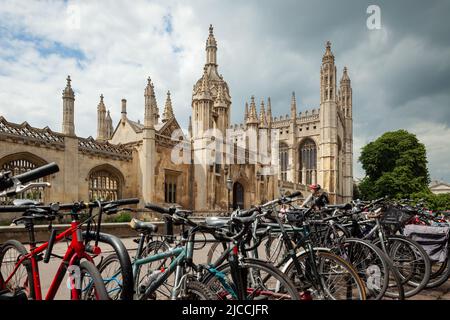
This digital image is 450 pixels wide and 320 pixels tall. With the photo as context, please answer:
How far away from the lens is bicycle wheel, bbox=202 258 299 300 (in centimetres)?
231

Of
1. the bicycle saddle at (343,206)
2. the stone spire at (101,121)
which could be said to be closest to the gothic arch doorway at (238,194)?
the stone spire at (101,121)

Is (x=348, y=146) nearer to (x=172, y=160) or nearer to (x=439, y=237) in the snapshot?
(x=172, y=160)

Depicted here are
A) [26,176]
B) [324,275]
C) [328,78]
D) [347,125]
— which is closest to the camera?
[26,176]

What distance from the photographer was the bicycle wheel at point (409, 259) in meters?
3.82

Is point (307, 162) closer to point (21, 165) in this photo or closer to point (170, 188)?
point (170, 188)

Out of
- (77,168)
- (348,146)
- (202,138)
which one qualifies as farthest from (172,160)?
(348,146)

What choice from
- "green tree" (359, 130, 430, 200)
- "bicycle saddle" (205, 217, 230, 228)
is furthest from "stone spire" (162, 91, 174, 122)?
"green tree" (359, 130, 430, 200)

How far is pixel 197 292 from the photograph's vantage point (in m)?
2.25

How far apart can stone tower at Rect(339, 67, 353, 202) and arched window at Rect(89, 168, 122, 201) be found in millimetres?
44028

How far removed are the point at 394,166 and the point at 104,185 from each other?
1322 inches

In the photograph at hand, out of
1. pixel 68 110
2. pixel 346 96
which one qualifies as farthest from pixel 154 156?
pixel 346 96

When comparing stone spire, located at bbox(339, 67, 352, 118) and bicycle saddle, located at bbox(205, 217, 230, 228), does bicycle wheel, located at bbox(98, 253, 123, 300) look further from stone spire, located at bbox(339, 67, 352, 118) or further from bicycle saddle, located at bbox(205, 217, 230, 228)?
stone spire, located at bbox(339, 67, 352, 118)
